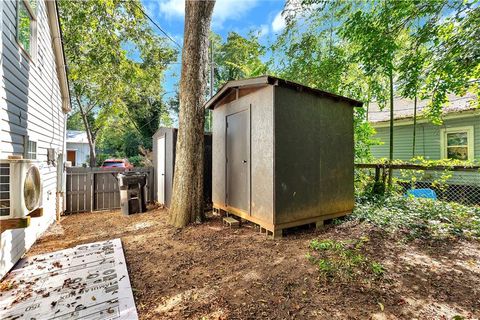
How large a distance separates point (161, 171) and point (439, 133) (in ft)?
32.2

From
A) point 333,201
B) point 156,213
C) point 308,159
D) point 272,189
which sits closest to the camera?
point 272,189

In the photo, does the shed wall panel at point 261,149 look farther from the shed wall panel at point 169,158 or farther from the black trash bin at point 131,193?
the black trash bin at point 131,193

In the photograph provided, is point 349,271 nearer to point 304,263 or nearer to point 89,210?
point 304,263

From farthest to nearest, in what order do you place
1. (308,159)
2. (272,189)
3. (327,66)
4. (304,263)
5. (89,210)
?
(327,66)
(89,210)
(308,159)
(272,189)
(304,263)

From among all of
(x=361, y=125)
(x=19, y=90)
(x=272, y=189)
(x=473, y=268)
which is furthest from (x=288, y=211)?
(x=361, y=125)

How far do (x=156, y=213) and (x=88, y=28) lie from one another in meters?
6.04

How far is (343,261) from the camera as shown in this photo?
2.89 meters

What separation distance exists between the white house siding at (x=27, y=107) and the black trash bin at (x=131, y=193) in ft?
4.76

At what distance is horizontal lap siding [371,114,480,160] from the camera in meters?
7.21

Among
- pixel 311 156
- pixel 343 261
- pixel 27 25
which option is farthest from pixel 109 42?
pixel 343 261

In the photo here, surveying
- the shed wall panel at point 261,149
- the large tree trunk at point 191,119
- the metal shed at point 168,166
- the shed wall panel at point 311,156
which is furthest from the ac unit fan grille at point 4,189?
the metal shed at point 168,166

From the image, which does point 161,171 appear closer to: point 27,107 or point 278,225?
point 27,107

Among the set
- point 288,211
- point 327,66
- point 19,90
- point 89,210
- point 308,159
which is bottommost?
point 89,210

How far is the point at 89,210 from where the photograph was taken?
21.3 feet
